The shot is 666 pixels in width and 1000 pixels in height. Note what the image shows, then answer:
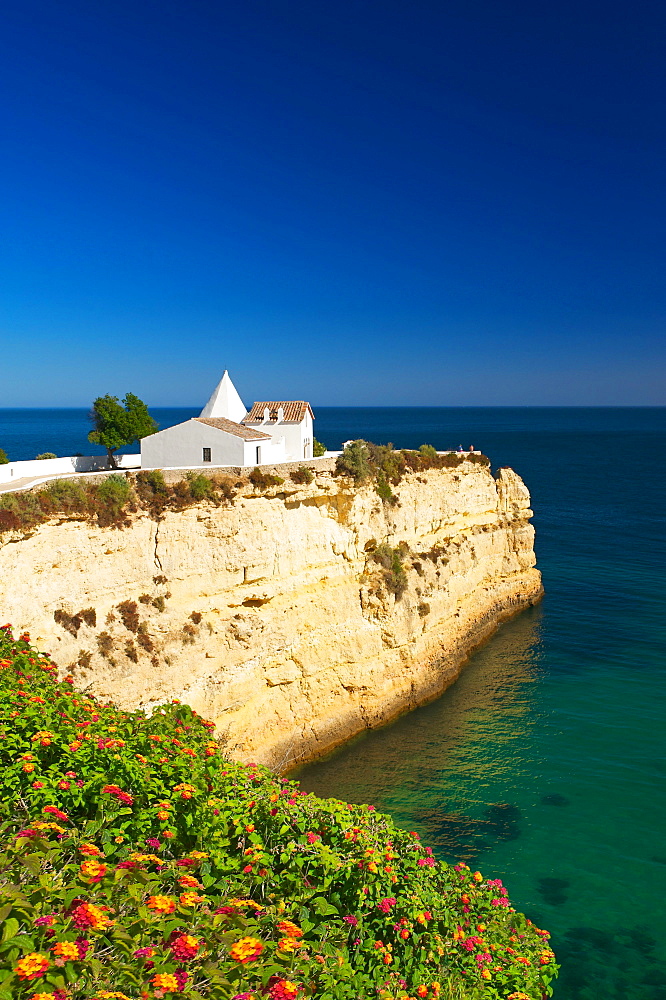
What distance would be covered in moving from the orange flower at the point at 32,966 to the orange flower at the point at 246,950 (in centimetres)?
167

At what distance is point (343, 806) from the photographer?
29.7ft

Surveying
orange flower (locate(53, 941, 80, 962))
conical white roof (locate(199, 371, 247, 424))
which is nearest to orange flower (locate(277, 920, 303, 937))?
orange flower (locate(53, 941, 80, 962))

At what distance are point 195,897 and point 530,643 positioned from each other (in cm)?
2852

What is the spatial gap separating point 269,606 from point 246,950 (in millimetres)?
17331

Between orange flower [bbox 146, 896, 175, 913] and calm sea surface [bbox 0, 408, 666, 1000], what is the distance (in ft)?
37.5

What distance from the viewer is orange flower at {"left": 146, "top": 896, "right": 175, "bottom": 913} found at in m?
5.77

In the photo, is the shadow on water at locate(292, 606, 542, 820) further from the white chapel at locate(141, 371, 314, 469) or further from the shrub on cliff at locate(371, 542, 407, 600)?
the white chapel at locate(141, 371, 314, 469)

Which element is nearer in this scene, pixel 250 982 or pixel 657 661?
pixel 250 982

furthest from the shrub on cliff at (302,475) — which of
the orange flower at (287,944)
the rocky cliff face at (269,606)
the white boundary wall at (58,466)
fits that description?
the orange flower at (287,944)

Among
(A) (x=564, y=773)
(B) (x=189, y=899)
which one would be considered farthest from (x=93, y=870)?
(A) (x=564, y=773)

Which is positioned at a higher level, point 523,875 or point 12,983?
point 12,983

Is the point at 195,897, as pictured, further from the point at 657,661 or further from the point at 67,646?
the point at 657,661

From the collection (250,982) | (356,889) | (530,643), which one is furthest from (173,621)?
(530,643)

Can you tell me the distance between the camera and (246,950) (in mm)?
5543
